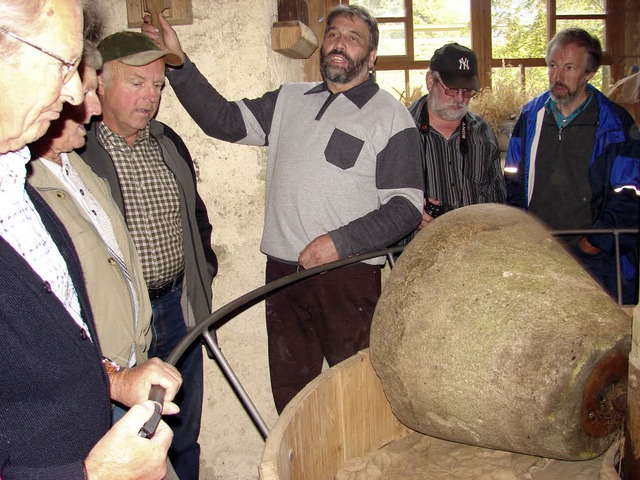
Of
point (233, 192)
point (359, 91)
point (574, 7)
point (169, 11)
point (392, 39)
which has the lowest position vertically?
point (233, 192)

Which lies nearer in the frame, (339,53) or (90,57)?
(90,57)

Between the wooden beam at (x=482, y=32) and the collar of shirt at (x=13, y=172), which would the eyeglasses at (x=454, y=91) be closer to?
the collar of shirt at (x=13, y=172)

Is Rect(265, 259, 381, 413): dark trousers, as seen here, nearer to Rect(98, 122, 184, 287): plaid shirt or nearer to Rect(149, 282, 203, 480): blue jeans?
Rect(149, 282, 203, 480): blue jeans

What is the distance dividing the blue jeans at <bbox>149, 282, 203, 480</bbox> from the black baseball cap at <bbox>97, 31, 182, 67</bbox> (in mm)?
819

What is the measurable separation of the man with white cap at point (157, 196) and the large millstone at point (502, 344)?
84cm

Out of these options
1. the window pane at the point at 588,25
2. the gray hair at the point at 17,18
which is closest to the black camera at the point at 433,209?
the gray hair at the point at 17,18

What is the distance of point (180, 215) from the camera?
7.57 ft

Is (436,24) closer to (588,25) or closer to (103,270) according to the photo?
(588,25)

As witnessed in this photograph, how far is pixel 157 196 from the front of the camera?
222cm

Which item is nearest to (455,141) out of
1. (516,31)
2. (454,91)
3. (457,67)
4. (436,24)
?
(454,91)

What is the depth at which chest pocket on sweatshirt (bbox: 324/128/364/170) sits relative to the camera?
2383mm

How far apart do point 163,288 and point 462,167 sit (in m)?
1.52

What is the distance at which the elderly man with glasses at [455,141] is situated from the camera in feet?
9.61

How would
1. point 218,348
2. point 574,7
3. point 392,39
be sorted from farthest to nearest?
point 574,7 < point 392,39 < point 218,348
